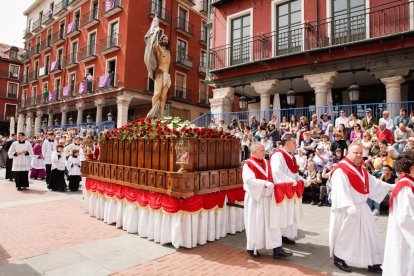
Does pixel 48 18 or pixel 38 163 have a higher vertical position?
pixel 48 18

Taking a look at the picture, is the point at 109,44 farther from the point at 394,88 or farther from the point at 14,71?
the point at 14,71

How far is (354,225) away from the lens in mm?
4125

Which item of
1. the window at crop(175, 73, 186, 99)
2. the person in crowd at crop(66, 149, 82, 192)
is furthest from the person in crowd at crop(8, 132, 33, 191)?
the window at crop(175, 73, 186, 99)

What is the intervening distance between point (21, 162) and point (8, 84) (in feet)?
136

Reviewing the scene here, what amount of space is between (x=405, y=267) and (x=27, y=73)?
42.7 metres

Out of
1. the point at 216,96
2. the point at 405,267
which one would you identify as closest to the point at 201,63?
the point at 216,96

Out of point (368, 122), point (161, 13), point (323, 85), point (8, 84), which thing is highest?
point (161, 13)

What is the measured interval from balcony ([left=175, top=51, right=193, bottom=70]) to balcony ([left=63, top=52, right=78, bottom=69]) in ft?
31.1

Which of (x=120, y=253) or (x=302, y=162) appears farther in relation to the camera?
(x=302, y=162)

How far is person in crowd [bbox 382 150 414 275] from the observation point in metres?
3.30

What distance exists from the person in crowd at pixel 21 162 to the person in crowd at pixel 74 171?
141cm

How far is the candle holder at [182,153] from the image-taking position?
5004 millimetres

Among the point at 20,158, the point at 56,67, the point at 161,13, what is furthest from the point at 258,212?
the point at 56,67

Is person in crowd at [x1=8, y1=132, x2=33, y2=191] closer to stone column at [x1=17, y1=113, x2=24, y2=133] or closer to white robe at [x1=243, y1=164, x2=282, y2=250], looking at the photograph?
white robe at [x1=243, y1=164, x2=282, y2=250]
